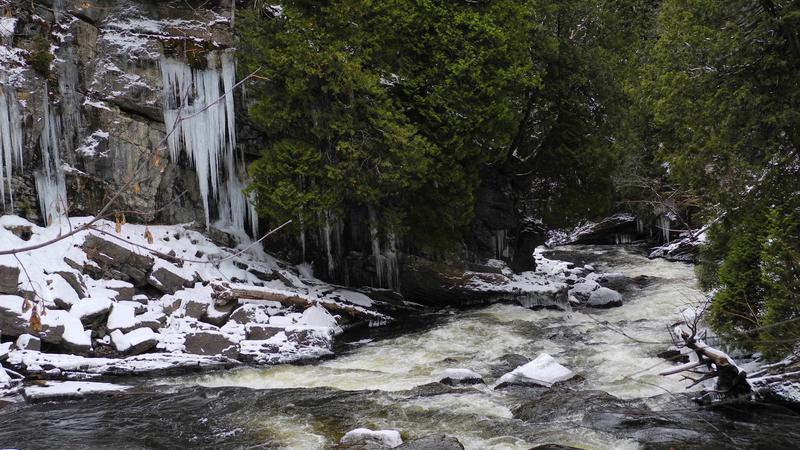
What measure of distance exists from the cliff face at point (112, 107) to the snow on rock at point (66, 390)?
5.43m

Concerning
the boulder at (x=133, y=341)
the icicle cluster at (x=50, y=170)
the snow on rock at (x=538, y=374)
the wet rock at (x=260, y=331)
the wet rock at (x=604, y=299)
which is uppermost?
the icicle cluster at (x=50, y=170)

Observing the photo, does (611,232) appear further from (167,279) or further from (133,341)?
(133,341)

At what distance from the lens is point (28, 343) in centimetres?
1116

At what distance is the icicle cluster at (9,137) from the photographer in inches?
559

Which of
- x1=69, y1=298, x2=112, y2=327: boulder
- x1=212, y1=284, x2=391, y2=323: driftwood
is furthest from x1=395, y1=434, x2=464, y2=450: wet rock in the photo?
x1=212, y1=284, x2=391, y2=323: driftwood

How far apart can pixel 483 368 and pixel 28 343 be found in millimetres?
7573

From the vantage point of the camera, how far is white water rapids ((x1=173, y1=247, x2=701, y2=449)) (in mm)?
8695

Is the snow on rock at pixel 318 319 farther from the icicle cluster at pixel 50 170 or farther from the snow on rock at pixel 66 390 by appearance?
the icicle cluster at pixel 50 170

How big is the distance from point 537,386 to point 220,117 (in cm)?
1030

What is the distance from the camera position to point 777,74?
928 centimetres

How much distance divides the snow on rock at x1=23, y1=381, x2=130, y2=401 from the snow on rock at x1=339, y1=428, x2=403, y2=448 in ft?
14.1

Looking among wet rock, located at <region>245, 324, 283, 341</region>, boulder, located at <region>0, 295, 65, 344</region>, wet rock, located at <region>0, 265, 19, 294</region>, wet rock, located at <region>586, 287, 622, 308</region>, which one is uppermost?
wet rock, located at <region>0, 265, 19, 294</region>

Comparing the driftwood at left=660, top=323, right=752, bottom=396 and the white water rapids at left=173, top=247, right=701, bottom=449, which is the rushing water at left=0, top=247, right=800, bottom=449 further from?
the driftwood at left=660, top=323, right=752, bottom=396

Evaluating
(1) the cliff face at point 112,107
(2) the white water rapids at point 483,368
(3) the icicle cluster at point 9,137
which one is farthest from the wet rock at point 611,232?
(3) the icicle cluster at point 9,137
